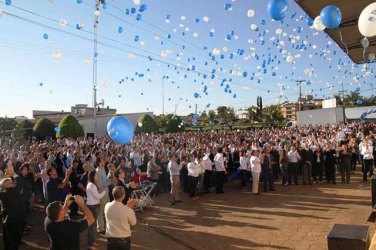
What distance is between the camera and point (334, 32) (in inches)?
384

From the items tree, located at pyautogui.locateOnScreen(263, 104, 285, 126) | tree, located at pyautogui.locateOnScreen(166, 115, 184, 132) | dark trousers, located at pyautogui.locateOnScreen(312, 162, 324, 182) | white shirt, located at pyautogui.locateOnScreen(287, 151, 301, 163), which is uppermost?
tree, located at pyautogui.locateOnScreen(263, 104, 285, 126)

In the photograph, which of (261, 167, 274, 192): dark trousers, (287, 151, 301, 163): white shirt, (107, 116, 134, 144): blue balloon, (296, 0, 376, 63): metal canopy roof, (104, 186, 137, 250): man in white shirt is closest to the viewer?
(104, 186, 137, 250): man in white shirt

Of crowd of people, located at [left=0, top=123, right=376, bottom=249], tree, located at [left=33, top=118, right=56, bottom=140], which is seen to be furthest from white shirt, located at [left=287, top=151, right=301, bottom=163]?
tree, located at [left=33, top=118, right=56, bottom=140]

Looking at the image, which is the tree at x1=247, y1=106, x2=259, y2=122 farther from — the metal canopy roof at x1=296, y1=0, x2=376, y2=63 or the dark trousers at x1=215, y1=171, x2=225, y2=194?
the metal canopy roof at x1=296, y1=0, x2=376, y2=63

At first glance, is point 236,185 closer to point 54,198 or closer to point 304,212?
point 304,212

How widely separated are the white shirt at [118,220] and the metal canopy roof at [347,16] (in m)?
5.75

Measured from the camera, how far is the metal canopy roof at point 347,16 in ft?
25.8

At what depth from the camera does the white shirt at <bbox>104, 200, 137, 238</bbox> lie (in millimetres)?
5008

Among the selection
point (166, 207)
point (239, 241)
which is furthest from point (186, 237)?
Result: point (166, 207)

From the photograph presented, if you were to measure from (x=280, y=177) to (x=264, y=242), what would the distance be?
9303mm

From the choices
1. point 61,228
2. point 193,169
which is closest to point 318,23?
point 193,169

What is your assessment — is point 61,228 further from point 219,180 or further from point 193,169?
point 219,180

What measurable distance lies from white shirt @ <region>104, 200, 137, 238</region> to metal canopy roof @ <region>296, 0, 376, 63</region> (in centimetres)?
575

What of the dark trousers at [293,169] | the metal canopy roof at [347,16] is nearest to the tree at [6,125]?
the dark trousers at [293,169]
